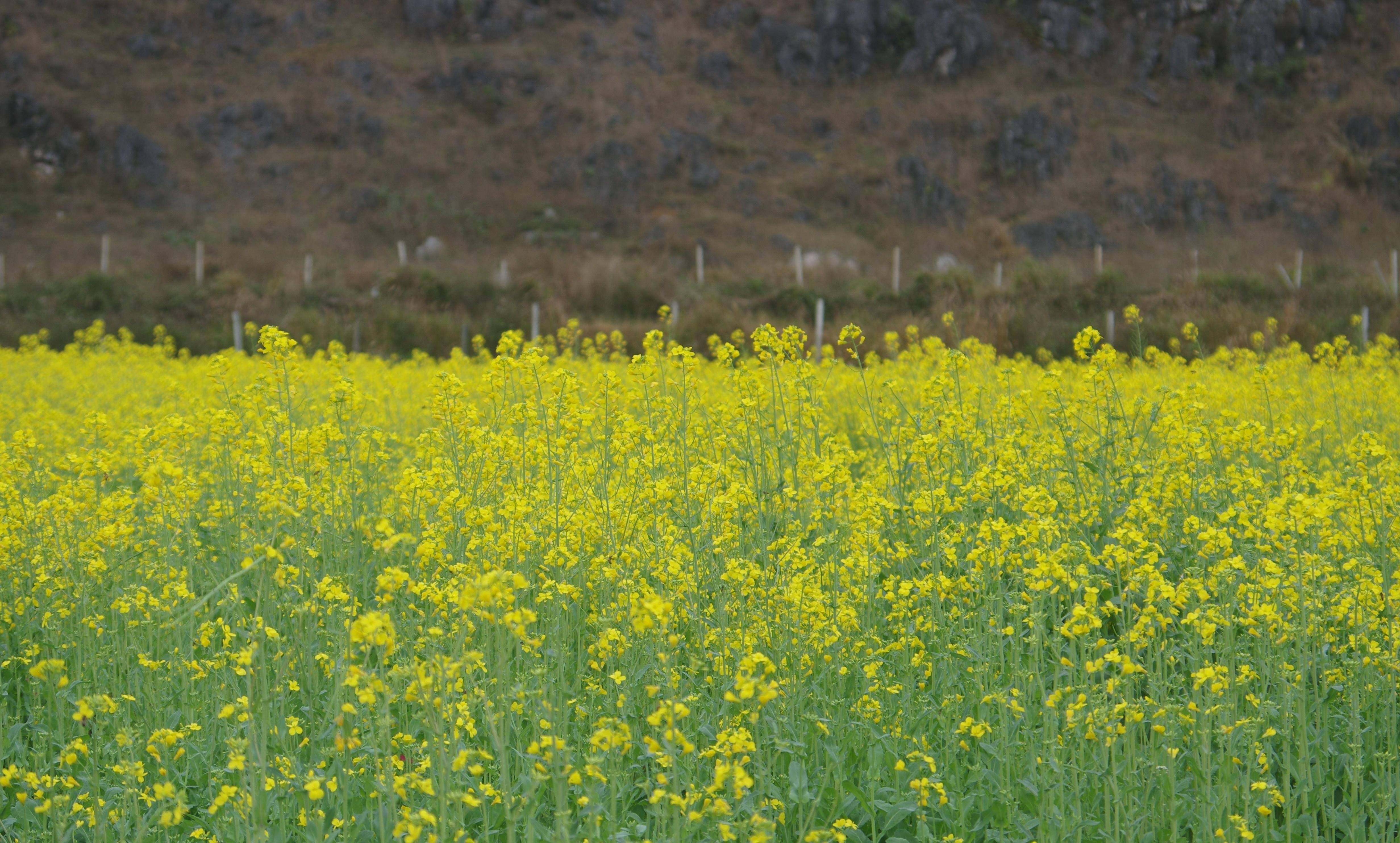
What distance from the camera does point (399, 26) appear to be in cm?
5000

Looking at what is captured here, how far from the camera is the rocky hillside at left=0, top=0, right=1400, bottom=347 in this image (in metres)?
37.7

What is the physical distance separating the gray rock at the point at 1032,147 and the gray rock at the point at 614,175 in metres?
15.2

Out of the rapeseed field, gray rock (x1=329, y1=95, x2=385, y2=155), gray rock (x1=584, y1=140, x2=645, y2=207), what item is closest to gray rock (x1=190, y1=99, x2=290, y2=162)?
gray rock (x1=329, y1=95, x2=385, y2=155)

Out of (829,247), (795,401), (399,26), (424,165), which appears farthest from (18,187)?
(795,401)

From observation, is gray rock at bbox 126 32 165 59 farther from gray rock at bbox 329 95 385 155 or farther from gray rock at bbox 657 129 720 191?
gray rock at bbox 657 129 720 191

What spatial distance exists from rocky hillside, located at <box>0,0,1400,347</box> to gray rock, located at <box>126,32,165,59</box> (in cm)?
18

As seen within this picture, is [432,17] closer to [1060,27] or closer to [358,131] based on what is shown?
[358,131]

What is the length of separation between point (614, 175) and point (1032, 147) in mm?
17819

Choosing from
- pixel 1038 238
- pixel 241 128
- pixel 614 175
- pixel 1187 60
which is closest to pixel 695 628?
pixel 1038 238

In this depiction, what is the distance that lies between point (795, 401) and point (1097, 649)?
7.07ft

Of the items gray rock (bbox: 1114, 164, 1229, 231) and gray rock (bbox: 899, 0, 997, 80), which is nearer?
gray rock (bbox: 1114, 164, 1229, 231)

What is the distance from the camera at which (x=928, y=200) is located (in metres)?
41.0

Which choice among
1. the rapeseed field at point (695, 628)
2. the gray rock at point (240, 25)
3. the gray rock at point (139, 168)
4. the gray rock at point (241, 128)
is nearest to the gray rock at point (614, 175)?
the gray rock at point (241, 128)

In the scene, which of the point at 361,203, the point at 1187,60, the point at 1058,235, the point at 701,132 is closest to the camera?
the point at 1058,235
